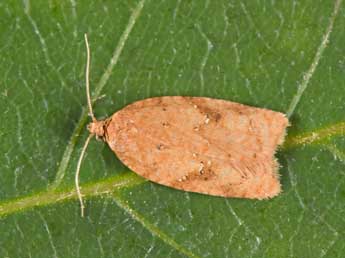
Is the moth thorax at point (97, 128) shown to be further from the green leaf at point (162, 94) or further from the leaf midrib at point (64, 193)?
the leaf midrib at point (64, 193)

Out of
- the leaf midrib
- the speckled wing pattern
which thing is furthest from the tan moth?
the leaf midrib

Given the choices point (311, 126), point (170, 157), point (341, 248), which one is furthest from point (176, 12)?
point (341, 248)

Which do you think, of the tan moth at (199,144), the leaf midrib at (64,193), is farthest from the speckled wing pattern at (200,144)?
the leaf midrib at (64,193)

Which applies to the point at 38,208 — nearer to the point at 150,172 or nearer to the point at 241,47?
the point at 150,172

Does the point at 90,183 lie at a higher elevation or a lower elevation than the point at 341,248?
higher

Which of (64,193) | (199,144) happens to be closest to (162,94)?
(199,144)

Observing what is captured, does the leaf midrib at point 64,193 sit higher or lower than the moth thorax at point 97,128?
lower

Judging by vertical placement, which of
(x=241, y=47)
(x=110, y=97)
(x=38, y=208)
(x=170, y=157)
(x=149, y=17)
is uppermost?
(x=149, y=17)
